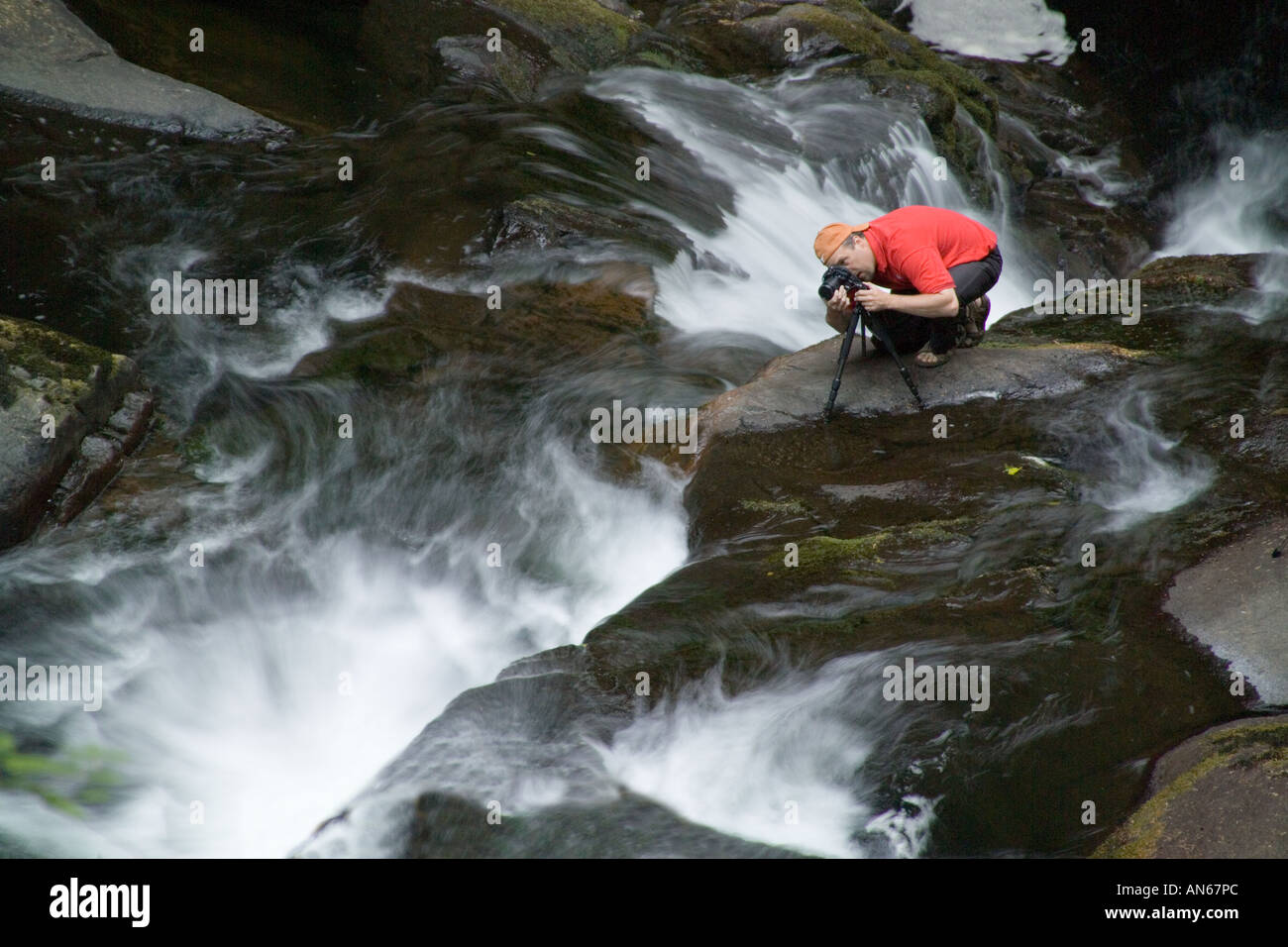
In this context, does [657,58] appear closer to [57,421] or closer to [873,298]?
[873,298]

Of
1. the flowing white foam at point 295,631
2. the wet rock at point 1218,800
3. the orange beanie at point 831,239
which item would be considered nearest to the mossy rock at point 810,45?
the orange beanie at point 831,239

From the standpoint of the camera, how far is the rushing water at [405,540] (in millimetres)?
4805

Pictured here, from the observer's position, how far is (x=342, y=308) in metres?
8.76

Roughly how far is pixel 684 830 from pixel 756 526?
2106mm

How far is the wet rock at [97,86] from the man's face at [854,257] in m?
6.61

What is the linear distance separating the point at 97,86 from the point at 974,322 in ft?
27.9

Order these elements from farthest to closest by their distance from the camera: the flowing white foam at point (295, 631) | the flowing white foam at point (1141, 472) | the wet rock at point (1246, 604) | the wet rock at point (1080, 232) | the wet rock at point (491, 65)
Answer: the wet rock at point (1080, 232)
the wet rock at point (491, 65)
the flowing white foam at point (1141, 472)
the flowing white foam at point (295, 631)
the wet rock at point (1246, 604)

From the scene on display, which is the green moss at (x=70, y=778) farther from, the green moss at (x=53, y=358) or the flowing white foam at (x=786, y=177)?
the flowing white foam at (x=786, y=177)

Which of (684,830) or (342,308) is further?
(342,308)

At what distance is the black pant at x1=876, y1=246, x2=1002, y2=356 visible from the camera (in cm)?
664

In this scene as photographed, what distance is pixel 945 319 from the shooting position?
6816 millimetres

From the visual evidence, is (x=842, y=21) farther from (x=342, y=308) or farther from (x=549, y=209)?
(x=342, y=308)

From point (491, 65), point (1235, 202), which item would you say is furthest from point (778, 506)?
point (1235, 202)
